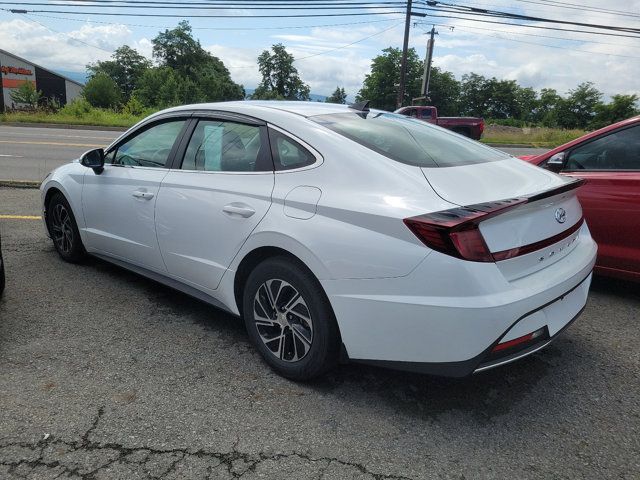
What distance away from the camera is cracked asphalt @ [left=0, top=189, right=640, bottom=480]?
7.10 ft

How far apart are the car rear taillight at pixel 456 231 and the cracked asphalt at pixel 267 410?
0.90 meters

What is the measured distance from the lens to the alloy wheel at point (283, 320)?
267 cm

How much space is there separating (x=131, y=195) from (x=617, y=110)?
171 ft

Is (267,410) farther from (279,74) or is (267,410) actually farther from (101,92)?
(279,74)

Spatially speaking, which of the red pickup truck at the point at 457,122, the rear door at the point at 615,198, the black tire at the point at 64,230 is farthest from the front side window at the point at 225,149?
the red pickup truck at the point at 457,122

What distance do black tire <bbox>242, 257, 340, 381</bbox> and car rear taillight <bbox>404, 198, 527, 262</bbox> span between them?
0.64 meters

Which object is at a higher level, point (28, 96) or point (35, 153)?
point (28, 96)

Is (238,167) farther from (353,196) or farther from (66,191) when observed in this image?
(66,191)

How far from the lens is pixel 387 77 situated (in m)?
67.2

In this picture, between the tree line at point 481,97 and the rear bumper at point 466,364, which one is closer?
the rear bumper at point 466,364

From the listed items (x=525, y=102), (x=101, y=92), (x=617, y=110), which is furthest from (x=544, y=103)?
(x=101, y=92)

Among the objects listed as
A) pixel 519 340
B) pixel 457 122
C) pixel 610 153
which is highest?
pixel 457 122

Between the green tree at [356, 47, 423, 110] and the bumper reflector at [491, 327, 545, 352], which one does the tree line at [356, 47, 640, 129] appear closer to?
the green tree at [356, 47, 423, 110]

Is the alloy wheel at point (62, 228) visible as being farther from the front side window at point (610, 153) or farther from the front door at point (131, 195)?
the front side window at point (610, 153)
